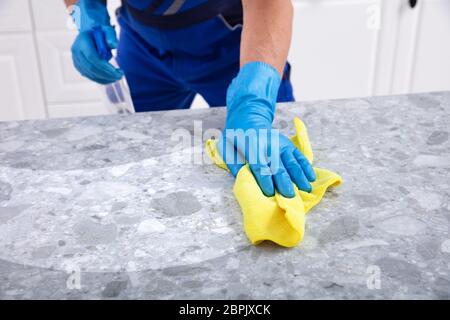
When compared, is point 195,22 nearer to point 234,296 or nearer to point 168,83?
point 168,83

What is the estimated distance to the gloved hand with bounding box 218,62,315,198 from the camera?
783 millimetres

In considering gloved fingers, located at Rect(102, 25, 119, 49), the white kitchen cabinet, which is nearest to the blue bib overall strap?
gloved fingers, located at Rect(102, 25, 119, 49)

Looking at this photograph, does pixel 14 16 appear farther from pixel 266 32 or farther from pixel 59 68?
pixel 266 32

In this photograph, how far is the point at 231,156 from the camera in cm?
88

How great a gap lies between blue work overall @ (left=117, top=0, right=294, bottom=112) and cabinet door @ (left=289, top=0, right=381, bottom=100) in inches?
33.0

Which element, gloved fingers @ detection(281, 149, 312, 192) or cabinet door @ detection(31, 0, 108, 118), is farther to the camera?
cabinet door @ detection(31, 0, 108, 118)

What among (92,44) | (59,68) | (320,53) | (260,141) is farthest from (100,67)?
(320,53)

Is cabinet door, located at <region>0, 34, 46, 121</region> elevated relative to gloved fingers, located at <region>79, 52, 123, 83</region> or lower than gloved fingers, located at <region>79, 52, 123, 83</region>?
lower

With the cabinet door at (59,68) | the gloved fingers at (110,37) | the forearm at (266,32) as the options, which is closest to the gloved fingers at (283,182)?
the forearm at (266,32)

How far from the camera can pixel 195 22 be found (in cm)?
130

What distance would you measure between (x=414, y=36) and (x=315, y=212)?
70.3 inches

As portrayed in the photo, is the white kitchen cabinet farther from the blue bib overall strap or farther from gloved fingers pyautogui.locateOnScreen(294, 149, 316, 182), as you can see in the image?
gloved fingers pyautogui.locateOnScreen(294, 149, 316, 182)

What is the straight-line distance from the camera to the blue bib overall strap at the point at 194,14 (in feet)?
4.19

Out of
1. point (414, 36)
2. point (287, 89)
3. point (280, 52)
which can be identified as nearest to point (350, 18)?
point (414, 36)
